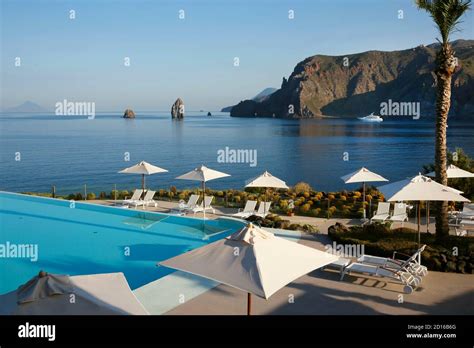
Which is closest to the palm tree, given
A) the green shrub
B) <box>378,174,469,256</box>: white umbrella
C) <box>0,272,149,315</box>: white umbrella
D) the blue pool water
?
the green shrub

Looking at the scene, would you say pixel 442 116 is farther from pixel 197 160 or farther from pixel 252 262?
pixel 197 160

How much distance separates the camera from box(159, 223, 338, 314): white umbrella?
17.0 feet

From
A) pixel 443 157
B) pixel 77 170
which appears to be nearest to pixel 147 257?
pixel 443 157

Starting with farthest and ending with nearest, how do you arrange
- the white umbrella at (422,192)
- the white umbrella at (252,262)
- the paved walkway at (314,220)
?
the paved walkway at (314,220), the white umbrella at (422,192), the white umbrella at (252,262)

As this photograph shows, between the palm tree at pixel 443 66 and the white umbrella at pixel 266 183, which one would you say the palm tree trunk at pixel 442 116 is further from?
the white umbrella at pixel 266 183

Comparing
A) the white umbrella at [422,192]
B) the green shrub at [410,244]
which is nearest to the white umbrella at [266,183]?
the green shrub at [410,244]

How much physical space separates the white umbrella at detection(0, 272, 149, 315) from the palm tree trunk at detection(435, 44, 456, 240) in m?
8.70

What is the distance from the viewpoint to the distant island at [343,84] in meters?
157

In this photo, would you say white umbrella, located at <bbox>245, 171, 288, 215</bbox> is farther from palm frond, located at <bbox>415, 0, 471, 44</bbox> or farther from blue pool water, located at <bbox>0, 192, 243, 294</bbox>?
palm frond, located at <bbox>415, 0, 471, 44</bbox>

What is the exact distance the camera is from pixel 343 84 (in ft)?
587

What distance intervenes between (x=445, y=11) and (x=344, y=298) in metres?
7.43

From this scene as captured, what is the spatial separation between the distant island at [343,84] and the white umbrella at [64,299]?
6040 inches

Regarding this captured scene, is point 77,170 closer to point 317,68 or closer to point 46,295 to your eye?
point 46,295
